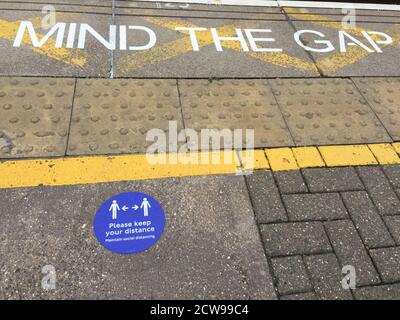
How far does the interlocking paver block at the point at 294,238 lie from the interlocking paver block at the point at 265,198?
72mm

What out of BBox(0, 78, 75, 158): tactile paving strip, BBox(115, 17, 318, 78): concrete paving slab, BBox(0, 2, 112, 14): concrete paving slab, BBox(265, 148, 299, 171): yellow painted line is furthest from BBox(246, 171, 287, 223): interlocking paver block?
BBox(0, 2, 112, 14): concrete paving slab

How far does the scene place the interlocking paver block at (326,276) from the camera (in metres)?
2.26

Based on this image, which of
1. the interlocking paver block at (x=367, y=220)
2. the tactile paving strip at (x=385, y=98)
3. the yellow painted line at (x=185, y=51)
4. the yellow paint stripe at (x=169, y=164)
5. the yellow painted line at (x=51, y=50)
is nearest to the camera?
the interlocking paver block at (x=367, y=220)

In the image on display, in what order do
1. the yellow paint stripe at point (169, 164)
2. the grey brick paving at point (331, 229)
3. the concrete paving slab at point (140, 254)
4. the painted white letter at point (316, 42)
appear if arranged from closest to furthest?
the concrete paving slab at point (140, 254)
the grey brick paving at point (331, 229)
the yellow paint stripe at point (169, 164)
the painted white letter at point (316, 42)

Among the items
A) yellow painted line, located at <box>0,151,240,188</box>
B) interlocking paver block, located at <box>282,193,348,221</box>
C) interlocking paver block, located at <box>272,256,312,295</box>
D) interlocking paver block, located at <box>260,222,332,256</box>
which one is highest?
yellow painted line, located at <box>0,151,240,188</box>

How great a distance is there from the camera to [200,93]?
3504 mm

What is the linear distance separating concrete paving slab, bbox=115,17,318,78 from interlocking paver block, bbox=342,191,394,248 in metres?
1.57

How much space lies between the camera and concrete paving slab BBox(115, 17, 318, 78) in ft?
12.3

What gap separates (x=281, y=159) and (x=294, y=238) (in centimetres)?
72

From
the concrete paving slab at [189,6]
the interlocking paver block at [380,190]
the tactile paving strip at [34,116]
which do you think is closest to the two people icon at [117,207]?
the tactile paving strip at [34,116]

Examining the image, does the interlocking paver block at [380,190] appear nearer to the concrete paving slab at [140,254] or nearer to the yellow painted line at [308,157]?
the yellow painted line at [308,157]

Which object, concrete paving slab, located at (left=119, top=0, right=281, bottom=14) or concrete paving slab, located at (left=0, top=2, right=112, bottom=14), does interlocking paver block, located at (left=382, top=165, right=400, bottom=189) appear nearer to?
concrete paving slab, located at (left=119, top=0, right=281, bottom=14)

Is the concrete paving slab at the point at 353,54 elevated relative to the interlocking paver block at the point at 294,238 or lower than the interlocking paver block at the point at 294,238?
elevated

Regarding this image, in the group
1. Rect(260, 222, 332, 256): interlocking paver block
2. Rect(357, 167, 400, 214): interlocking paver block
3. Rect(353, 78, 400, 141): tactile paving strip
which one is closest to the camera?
Rect(260, 222, 332, 256): interlocking paver block
